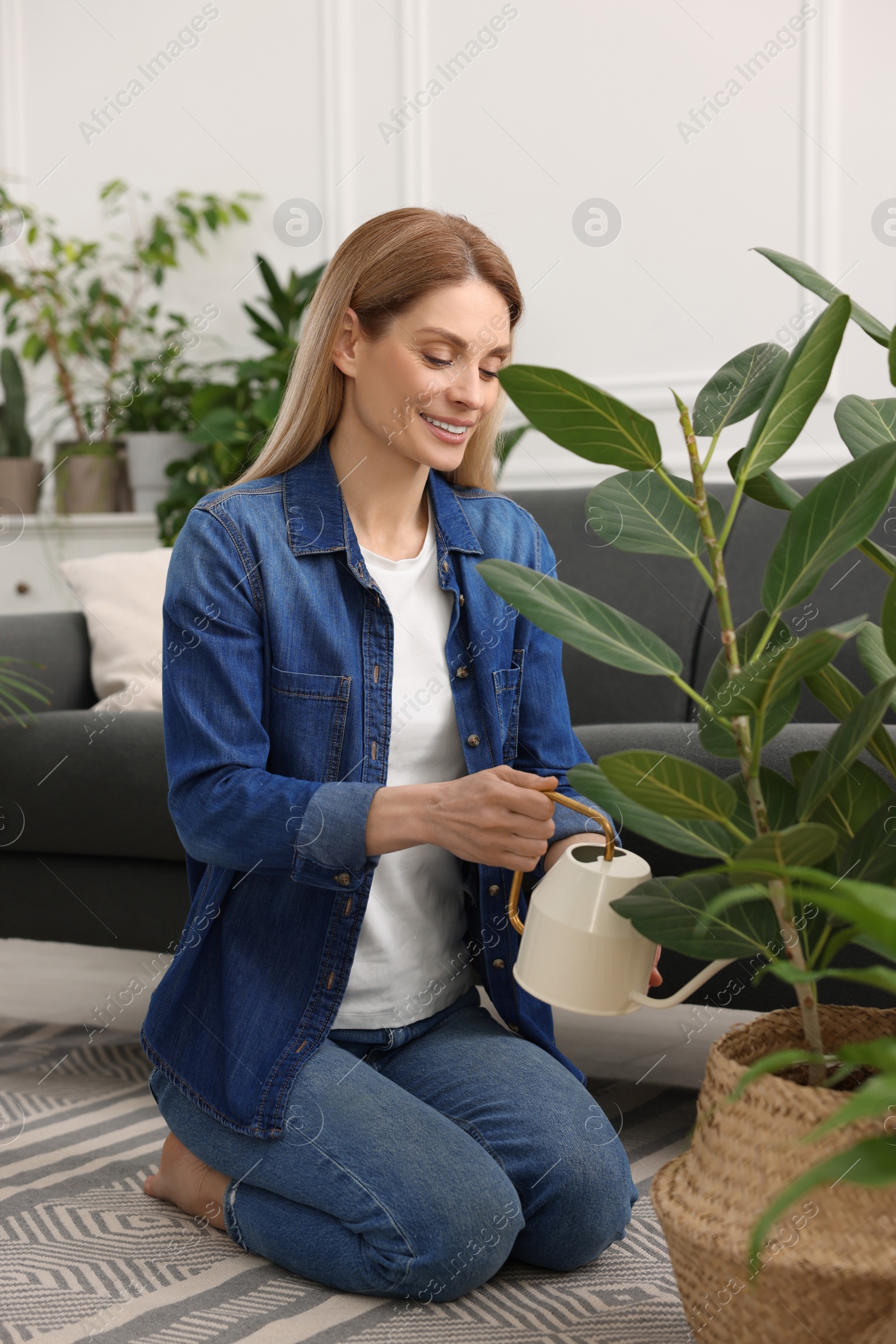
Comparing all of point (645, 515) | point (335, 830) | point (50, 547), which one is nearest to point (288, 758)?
point (335, 830)

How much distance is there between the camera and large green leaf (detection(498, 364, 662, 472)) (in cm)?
72

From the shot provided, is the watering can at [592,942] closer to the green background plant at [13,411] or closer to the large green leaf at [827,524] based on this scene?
the large green leaf at [827,524]

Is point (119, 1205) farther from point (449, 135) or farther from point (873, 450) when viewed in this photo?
point (449, 135)

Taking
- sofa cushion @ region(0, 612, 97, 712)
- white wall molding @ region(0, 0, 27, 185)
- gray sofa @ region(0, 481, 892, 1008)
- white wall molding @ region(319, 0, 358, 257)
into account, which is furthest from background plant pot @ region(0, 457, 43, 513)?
gray sofa @ region(0, 481, 892, 1008)

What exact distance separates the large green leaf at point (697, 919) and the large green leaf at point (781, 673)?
0.12 metres

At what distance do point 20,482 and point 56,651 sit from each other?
1345mm

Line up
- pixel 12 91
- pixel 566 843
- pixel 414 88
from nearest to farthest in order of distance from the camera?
pixel 566 843
pixel 414 88
pixel 12 91

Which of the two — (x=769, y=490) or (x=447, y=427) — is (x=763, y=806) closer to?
(x=769, y=490)

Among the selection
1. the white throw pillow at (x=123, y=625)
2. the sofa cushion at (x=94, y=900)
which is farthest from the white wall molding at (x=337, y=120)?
the sofa cushion at (x=94, y=900)

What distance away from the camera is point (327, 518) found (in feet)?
4.22

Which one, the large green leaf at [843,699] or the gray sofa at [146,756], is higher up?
the large green leaf at [843,699]

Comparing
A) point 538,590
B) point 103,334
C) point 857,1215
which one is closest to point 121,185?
point 103,334

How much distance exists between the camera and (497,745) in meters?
1.29

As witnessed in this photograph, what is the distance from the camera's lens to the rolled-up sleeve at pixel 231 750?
110cm
